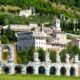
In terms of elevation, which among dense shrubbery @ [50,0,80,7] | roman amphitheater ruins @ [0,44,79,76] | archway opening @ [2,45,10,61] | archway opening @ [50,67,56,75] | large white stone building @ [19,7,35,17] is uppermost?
dense shrubbery @ [50,0,80,7]

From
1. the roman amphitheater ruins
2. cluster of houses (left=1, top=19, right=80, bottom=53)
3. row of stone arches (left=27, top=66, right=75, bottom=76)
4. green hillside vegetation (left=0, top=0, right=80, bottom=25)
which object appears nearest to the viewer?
the roman amphitheater ruins

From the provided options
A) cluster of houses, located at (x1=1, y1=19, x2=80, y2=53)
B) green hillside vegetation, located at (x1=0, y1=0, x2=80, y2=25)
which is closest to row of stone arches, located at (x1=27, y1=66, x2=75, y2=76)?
cluster of houses, located at (x1=1, y1=19, x2=80, y2=53)

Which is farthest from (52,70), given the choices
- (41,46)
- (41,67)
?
Result: (41,46)

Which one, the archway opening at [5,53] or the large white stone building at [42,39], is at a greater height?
the archway opening at [5,53]

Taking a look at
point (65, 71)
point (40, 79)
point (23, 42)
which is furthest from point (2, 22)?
point (40, 79)

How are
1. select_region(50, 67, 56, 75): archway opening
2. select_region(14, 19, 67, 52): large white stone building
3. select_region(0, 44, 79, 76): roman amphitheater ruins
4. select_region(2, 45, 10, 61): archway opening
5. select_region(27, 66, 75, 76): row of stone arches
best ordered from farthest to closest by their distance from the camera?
select_region(14, 19, 67, 52): large white stone building, select_region(50, 67, 56, 75): archway opening, select_region(27, 66, 75, 76): row of stone arches, select_region(2, 45, 10, 61): archway opening, select_region(0, 44, 79, 76): roman amphitheater ruins

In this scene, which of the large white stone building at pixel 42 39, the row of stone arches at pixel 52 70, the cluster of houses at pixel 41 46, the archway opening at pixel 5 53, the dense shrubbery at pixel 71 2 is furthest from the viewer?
the dense shrubbery at pixel 71 2

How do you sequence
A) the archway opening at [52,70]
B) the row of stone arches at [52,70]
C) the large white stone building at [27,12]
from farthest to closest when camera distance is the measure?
the large white stone building at [27,12], the archway opening at [52,70], the row of stone arches at [52,70]

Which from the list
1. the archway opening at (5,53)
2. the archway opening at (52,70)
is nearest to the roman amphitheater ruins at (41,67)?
the archway opening at (52,70)

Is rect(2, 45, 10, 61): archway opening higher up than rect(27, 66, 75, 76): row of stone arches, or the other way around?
rect(2, 45, 10, 61): archway opening

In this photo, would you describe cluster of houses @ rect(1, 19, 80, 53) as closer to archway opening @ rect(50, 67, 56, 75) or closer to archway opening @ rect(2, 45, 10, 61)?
archway opening @ rect(50, 67, 56, 75)

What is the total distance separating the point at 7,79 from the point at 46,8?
103324mm

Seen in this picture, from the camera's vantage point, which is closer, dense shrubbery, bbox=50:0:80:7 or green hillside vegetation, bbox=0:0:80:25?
green hillside vegetation, bbox=0:0:80:25

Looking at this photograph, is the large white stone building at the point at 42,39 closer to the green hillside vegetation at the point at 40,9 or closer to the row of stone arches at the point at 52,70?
the green hillside vegetation at the point at 40,9
